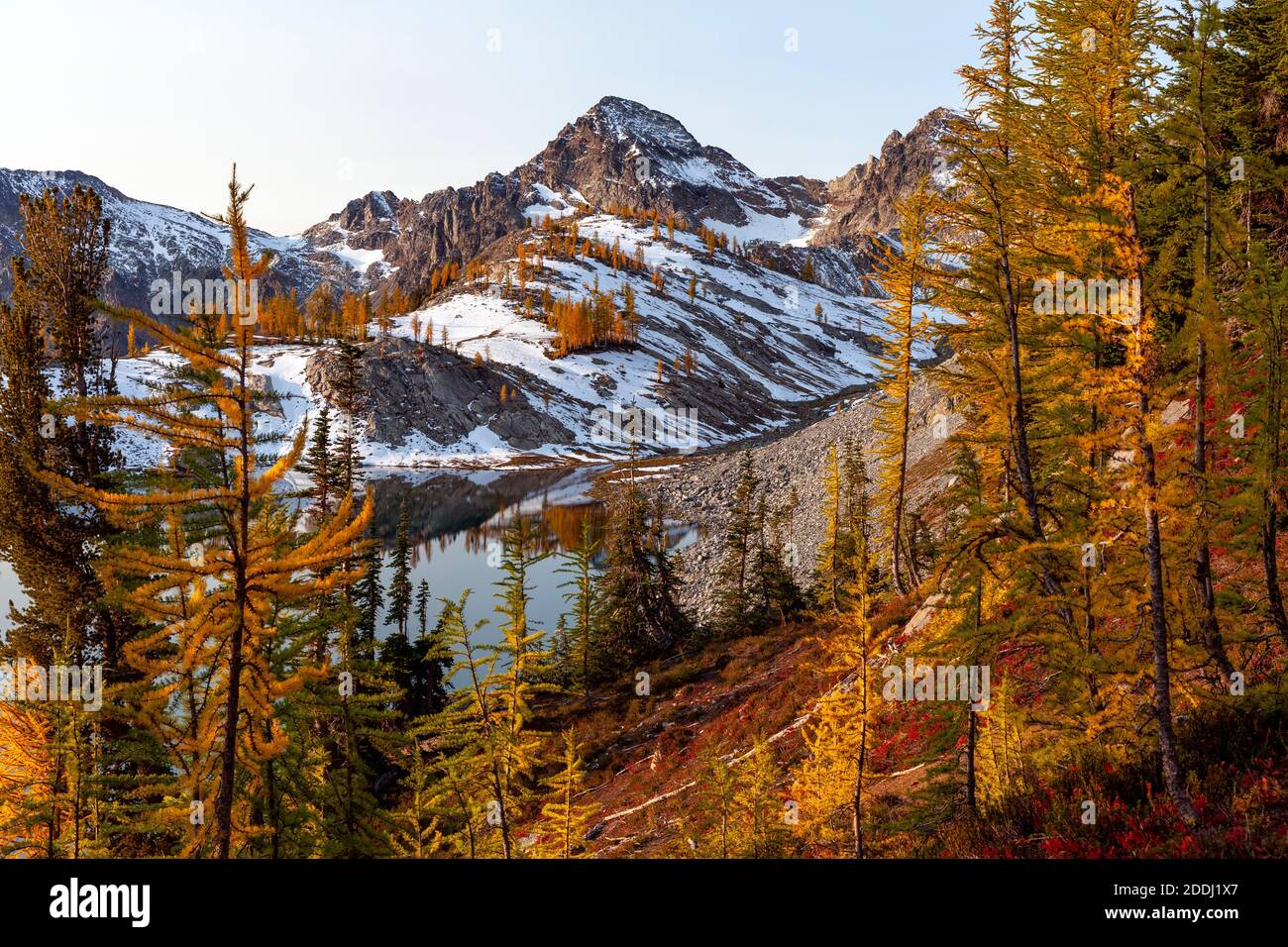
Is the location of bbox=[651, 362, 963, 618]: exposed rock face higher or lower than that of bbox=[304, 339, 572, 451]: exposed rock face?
lower

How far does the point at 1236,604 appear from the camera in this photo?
391 inches

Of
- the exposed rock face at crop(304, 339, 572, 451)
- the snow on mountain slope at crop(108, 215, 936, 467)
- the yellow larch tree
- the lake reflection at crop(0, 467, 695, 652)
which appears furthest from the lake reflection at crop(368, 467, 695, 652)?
the yellow larch tree

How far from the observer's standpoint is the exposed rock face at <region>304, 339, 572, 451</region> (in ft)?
406

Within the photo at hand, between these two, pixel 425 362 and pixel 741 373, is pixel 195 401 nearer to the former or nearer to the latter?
pixel 425 362

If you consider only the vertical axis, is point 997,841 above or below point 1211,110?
below

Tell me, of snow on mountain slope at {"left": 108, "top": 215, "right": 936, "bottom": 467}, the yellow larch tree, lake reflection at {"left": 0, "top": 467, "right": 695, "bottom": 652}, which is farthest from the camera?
snow on mountain slope at {"left": 108, "top": 215, "right": 936, "bottom": 467}

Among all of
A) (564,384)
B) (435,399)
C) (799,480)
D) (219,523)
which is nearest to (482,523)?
(799,480)

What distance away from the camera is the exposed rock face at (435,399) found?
124m

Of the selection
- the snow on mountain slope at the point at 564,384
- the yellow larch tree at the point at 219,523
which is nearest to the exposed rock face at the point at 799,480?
the snow on mountain slope at the point at 564,384

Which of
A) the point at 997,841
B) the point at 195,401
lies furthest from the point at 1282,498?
the point at 195,401

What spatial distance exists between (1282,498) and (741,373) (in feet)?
562

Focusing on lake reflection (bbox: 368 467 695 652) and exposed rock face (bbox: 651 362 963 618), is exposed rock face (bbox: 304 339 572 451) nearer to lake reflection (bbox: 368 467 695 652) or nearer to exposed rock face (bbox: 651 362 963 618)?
lake reflection (bbox: 368 467 695 652)

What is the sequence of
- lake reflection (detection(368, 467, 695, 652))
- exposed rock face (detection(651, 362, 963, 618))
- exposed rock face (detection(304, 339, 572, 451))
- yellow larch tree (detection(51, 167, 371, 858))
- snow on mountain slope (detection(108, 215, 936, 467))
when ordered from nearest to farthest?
yellow larch tree (detection(51, 167, 371, 858)), exposed rock face (detection(651, 362, 963, 618)), lake reflection (detection(368, 467, 695, 652)), snow on mountain slope (detection(108, 215, 936, 467)), exposed rock face (detection(304, 339, 572, 451))

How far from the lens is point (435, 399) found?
129875mm
